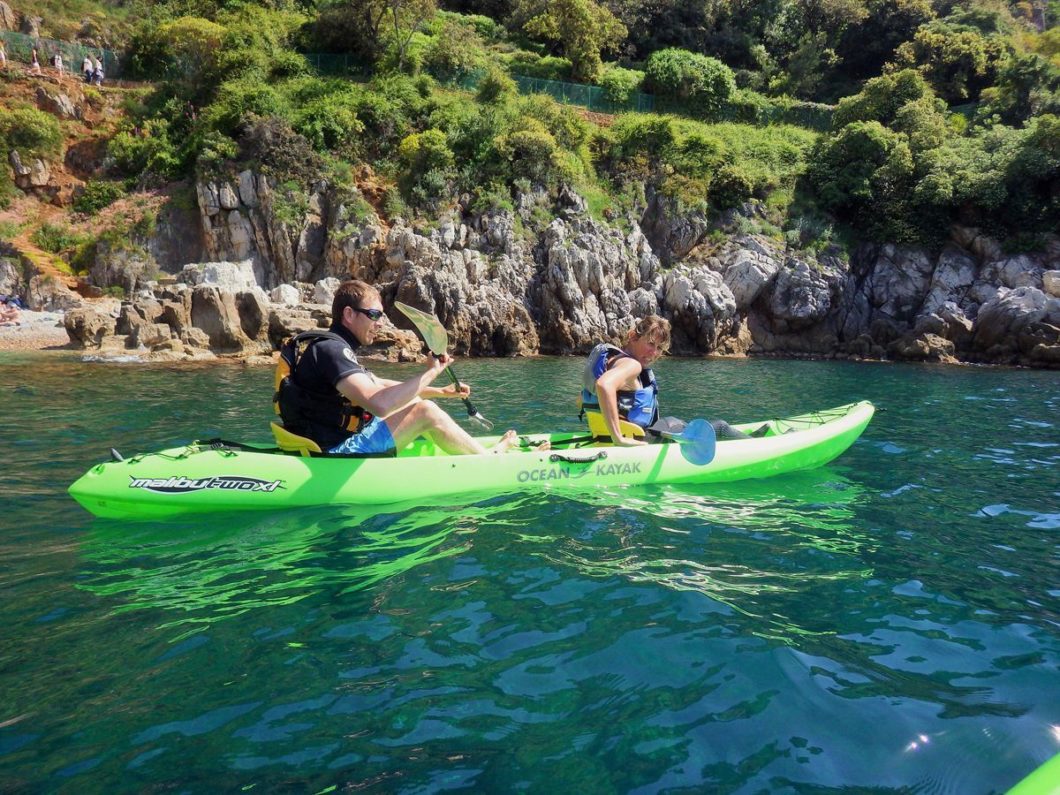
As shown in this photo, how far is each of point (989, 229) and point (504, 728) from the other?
33.2 metres

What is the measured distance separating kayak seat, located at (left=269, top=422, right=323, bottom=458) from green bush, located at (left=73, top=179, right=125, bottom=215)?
93.2ft

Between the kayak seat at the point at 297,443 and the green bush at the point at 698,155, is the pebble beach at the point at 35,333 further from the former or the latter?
the green bush at the point at 698,155

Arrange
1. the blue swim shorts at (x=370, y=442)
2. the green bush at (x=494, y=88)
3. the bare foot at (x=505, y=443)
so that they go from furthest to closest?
the green bush at (x=494, y=88) → the bare foot at (x=505, y=443) → the blue swim shorts at (x=370, y=442)

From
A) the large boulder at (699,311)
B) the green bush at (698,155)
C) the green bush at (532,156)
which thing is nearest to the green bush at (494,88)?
the green bush at (532,156)

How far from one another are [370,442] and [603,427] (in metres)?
2.49

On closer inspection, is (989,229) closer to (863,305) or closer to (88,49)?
(863,305)

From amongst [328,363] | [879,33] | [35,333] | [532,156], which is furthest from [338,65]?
[879,33]

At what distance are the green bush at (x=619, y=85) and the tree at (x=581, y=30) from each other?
957mm

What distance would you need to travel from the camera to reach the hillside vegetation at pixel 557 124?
28328mm

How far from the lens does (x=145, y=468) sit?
5.71 metres

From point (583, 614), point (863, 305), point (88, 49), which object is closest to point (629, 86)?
point (863, 305)

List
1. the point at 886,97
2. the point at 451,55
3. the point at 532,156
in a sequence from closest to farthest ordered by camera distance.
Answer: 1. the point at 532,156
2. the point at 451,55
3. the point at 886,97

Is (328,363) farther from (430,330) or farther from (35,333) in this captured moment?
(35,333)

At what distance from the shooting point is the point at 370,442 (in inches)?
248
